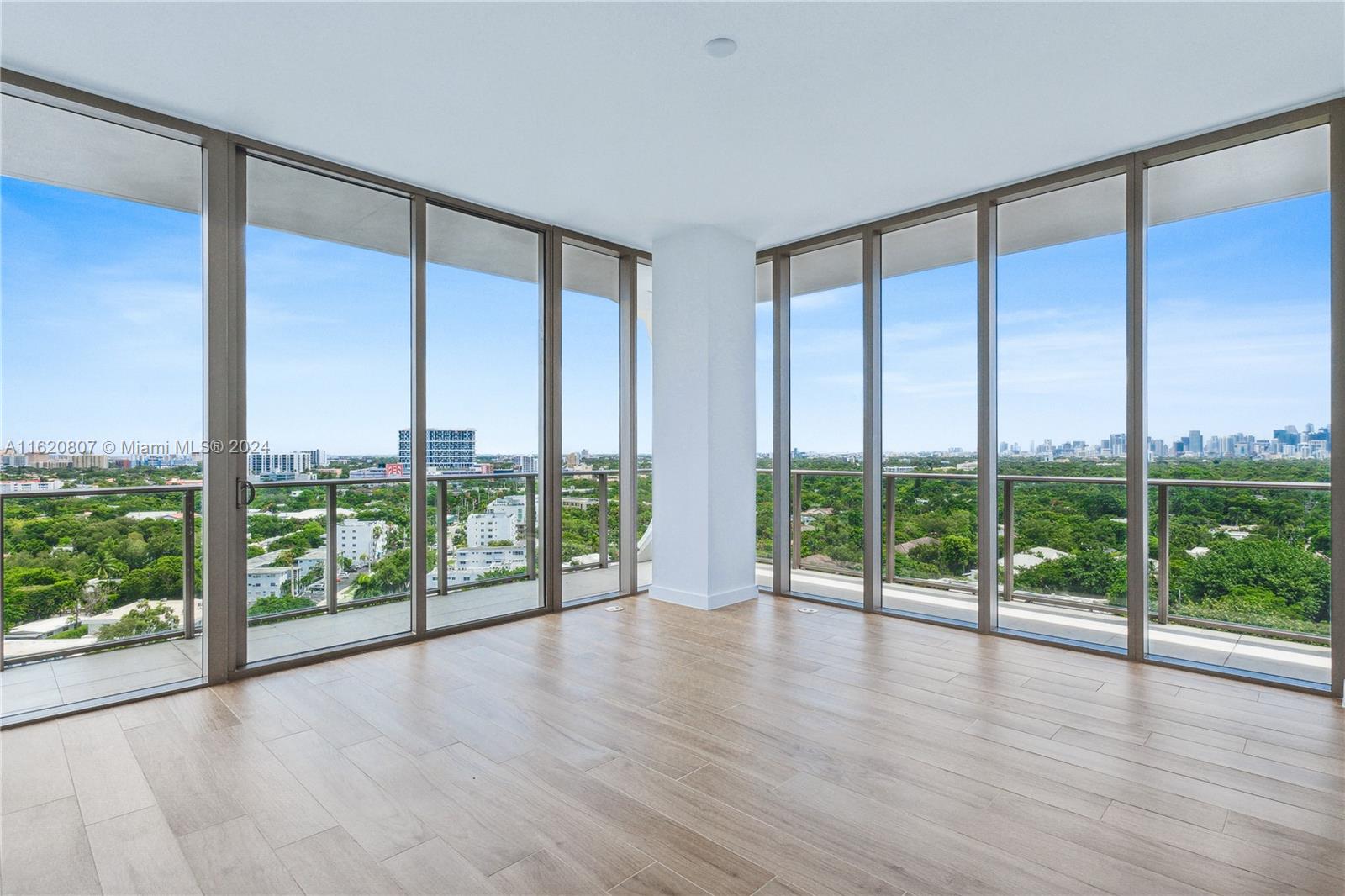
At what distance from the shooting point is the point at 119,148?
327 centimetres

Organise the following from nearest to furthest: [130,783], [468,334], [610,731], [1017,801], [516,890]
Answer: [516,890] < [1017,801] < [130,783] < [610,731] < [468,334]

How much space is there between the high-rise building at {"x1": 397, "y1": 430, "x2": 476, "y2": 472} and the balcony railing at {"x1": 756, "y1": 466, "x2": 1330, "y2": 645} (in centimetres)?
233

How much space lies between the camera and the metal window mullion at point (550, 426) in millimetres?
4879

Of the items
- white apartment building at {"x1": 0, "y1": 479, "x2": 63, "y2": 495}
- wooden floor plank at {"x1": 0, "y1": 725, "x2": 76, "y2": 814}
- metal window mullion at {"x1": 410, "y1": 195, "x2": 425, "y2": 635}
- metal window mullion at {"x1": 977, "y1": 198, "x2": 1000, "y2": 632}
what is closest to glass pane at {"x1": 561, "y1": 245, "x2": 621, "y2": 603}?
metal window mullion at {"x1": 410, "y1": 195, "x2": 425, "y2": 635}

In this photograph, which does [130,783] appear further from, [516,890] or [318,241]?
[318,241]

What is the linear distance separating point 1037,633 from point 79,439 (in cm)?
518

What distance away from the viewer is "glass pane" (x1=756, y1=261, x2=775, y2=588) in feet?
18.0

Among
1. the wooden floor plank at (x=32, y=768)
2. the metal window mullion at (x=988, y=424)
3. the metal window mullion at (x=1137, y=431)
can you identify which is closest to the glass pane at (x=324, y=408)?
the wooden floor plank at (x=32, y=768)

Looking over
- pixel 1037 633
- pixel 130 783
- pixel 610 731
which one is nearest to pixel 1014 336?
pixel 1037 633

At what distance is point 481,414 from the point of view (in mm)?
4566

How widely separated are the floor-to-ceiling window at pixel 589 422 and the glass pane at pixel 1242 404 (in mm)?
3494

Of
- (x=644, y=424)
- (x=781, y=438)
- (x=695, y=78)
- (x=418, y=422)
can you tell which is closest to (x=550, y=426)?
(x=644, y=424)

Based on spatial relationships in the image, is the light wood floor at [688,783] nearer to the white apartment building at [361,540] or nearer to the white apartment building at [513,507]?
the white apartment building at [361,540]

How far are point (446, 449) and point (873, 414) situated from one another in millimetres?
2926
